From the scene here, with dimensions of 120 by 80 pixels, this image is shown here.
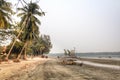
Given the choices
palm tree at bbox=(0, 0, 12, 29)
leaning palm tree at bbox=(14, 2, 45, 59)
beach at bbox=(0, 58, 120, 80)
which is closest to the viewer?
beach at bbox=(0, 58, 120, 80)

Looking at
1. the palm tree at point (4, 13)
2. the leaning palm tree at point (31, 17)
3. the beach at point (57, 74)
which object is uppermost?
the leaning palm tree at point (31, 17)

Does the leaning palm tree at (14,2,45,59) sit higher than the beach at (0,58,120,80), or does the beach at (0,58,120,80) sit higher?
the leaning palm tree at (14,2,45,59)

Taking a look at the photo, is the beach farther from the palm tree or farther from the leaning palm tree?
the leaning palm tree

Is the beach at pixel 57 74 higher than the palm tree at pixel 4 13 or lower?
lower

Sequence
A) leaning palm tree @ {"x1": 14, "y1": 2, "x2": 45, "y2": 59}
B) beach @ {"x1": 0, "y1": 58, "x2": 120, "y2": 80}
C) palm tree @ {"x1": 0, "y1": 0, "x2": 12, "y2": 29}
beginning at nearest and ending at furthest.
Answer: beach @ {"x1": 0, "y1": 58, "x2": 120, "y2": 80} < palm tree @ {"x1": 0, "y1": 0, "x2": 12, "y2": 29} < leaning palm tree @ {"x1": 14, "y1": 2, "x2": 45, "y2": 59}

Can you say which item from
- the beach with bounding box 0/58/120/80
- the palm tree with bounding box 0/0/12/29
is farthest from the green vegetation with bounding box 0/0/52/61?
the beach with bounding box 0/58/120/80

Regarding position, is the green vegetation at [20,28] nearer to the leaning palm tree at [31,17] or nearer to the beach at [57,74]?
the leaning palm tree at [31,17]

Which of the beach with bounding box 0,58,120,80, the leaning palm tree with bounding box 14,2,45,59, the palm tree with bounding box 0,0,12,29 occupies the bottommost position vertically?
the beach with bounding box 0,58,120,80

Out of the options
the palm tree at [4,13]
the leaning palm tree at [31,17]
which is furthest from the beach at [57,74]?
the leaning palm tree at [31,17]

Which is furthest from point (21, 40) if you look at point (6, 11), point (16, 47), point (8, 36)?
point (6, 11)

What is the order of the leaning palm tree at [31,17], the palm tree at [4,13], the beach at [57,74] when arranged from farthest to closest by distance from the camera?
the leaning palm tree at [31,17] < the palm tree at [4,13] < the beach at [57,74]

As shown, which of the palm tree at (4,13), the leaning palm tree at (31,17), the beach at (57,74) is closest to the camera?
the beach at (57,74)

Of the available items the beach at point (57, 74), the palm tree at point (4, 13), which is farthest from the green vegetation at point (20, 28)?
the beach at point (57, 74)

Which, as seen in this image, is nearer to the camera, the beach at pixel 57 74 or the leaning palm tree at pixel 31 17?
the beach at pixel 57 74
